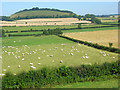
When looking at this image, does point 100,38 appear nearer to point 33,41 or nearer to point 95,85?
point 33,41

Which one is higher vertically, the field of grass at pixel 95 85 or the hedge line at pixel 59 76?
the hedge line at pixel 59 76

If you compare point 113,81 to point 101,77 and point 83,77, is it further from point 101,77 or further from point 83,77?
point 83,77

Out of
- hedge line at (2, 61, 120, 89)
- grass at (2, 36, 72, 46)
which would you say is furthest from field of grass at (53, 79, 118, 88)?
grass at (2, 36, 72, 46)

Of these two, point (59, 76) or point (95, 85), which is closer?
point (95, 85)

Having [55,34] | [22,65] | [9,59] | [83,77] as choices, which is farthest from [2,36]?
[83,77]

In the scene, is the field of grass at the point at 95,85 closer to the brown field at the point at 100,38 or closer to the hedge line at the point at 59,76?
the hedge line at the point at 59,76

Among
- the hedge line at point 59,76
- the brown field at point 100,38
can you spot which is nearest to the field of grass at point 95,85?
the hedge line at point 59,76

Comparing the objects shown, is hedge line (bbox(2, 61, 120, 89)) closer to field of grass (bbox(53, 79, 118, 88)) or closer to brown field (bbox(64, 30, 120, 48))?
field of grass (bbox(53, 79, 118, 88))

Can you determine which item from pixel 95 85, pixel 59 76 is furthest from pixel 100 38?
pixel 95 85
